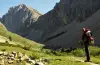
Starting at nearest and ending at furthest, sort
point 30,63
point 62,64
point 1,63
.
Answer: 1. point 1,63
2. point 30,63
3. point 62,64

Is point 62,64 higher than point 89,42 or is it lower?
lower

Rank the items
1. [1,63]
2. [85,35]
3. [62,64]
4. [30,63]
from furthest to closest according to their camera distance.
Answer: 1. [85,35]
2. [62,64]
3. [30,63]
4. [1,63]

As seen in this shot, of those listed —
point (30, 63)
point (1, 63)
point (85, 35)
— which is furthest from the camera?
point (85, 35)

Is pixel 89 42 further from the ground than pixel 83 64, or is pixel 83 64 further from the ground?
pixel 89 42

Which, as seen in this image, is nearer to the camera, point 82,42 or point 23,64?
point 23,64

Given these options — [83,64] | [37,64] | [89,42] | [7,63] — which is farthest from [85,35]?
[7,63]

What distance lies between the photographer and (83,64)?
24.8 m

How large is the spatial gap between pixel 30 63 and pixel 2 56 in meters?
1.95

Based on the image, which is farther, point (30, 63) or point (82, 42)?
point (82, 42)

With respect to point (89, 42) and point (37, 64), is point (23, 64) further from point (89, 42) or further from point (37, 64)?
point (89, 42)

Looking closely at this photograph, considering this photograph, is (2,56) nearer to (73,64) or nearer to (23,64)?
(23,64)

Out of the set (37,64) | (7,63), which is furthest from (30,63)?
(7,63)

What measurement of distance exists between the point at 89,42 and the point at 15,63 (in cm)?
1158

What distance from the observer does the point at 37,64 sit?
68.5 ft
